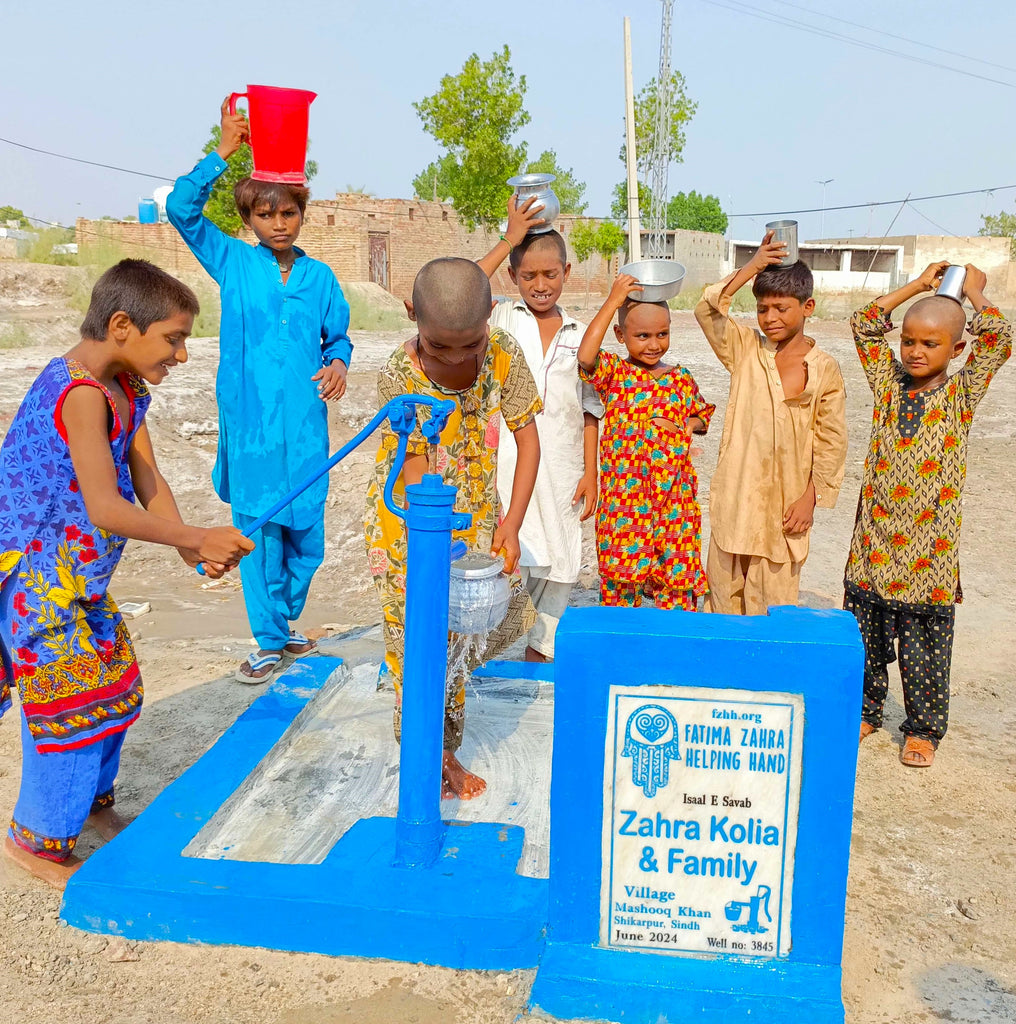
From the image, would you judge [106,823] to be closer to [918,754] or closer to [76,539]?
[76,539]

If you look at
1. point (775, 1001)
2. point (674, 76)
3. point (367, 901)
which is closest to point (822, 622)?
point (775, 1001)

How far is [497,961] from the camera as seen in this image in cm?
237

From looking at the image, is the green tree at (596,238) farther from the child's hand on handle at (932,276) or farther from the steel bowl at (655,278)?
the steel bowl at (655,278)

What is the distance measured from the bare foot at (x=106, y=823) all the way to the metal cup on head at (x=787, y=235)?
114 inches

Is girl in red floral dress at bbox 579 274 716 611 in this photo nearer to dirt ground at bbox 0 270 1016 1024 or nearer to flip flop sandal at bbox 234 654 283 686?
dirt ground at bbox 0 270 1016 1024

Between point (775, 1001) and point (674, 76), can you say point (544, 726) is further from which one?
point (674, 76)

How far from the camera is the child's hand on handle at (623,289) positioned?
3.45 meters

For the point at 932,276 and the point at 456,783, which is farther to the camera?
the point at 932,276

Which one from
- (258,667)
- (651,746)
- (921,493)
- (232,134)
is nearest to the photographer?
(651,746)

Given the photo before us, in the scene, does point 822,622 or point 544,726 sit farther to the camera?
point 544,726

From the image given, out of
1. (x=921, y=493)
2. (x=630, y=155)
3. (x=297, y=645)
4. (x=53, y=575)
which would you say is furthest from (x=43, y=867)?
(x=630, y=155)

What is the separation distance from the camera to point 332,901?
2.40 m

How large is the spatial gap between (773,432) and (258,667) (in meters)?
2.31

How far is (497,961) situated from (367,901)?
1.14 ft
